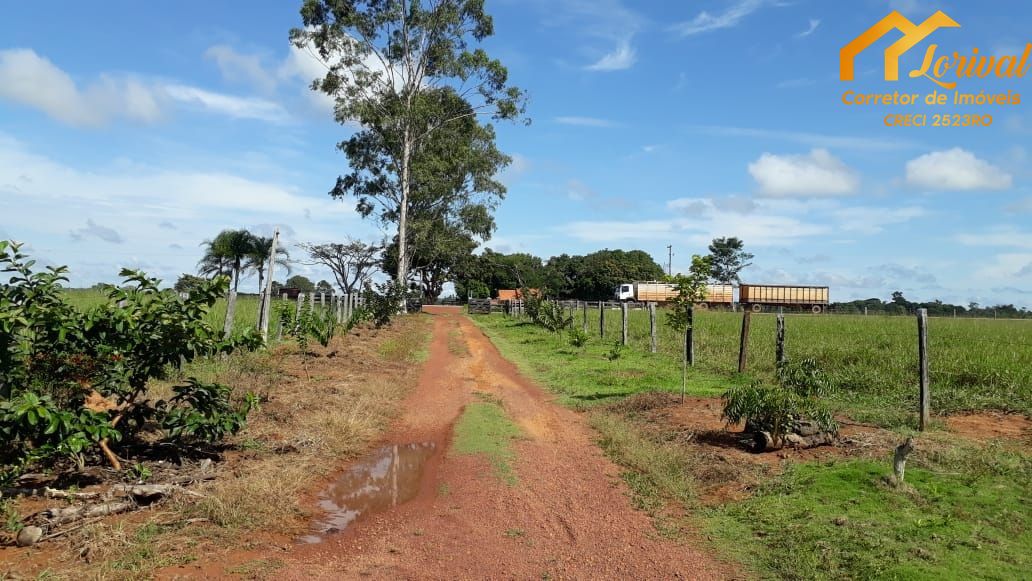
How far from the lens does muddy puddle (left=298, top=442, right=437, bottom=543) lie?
17.8 feet

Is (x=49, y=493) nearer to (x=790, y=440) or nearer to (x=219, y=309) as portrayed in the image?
(x=790, y=440)

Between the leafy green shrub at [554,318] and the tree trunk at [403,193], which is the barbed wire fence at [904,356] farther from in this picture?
the tree trunk at [403,193]

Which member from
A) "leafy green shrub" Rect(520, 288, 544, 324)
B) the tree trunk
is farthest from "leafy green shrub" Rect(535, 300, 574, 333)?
the tree trunk

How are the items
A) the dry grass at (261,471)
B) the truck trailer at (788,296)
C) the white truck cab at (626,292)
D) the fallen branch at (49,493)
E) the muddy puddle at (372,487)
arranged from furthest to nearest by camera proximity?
the white truck cab at (626,292) → the truck trailer at (788,296) → the muddy puddle at (372,487) → the fallen branch at (49,493) → the dry grass at (261,471)

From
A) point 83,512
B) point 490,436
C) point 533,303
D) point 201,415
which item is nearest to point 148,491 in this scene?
point 83,512

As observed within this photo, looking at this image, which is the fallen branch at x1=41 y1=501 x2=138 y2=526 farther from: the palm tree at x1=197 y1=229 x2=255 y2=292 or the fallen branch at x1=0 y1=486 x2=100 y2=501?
the palm tree at x1=197 y1=229 x2=255 y2=292

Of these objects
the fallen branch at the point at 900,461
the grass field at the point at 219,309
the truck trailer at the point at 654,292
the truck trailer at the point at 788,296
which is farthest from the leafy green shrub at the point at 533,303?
the truck trailer at the point at 788,296

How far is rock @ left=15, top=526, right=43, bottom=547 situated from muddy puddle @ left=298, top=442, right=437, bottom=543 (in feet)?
5.43

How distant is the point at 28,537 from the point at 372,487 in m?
2.80

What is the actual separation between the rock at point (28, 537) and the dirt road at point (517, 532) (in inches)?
62.3

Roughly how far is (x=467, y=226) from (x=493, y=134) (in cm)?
628

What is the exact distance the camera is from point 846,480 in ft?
19.5

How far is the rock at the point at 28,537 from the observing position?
4.23 meters

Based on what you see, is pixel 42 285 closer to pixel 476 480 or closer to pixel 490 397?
pixel 476 480
